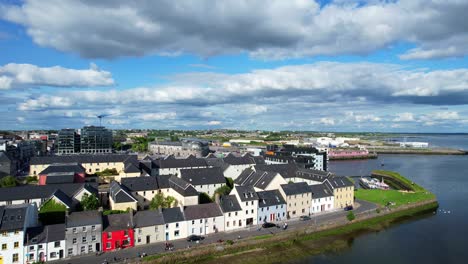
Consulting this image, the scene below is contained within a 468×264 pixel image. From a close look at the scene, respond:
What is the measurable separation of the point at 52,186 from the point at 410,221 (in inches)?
2205

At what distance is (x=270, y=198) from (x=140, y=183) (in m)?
21.0

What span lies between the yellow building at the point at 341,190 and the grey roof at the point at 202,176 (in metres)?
18.8

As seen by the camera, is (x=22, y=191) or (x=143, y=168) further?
(x=143, y=168)

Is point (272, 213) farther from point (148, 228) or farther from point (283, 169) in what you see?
point (283, 169)

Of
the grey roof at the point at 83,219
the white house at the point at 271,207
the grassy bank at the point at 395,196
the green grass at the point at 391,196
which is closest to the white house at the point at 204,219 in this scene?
the white house at the point at 271,207

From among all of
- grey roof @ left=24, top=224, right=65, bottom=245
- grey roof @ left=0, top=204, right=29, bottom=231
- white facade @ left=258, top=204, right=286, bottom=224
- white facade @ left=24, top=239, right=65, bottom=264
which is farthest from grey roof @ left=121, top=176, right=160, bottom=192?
white facade @ left=258, top=204, right=286, bottom=224

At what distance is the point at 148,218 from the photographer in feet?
117

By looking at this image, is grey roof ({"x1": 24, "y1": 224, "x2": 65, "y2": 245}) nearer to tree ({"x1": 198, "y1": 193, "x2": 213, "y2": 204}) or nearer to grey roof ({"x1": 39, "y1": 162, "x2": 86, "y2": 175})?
tree ({"x1": 198, "y1": 193, "x2": 213, "y2": 204})

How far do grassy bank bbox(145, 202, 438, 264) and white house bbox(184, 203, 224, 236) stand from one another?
4.17 meters

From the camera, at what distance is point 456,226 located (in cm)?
4591

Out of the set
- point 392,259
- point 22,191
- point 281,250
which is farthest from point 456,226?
point 22,191

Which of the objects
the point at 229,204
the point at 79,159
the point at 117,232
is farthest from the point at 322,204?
the point at 79,159

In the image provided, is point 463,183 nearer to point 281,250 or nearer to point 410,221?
point 410,221

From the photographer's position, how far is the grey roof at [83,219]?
3209cm
